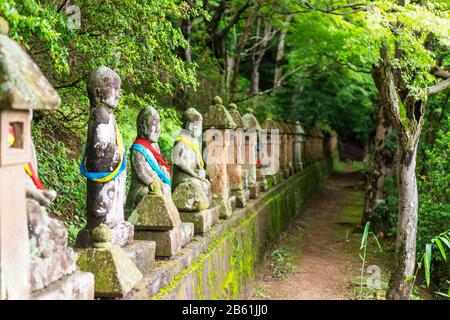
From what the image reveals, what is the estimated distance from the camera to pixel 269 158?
40.1 ft

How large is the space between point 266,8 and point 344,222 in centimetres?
615

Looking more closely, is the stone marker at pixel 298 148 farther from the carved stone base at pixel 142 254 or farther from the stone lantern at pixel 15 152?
the stone lantern at pixel 15 152

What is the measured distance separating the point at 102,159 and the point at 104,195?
0.31 metres

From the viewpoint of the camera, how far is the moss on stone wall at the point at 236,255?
514 centimetres

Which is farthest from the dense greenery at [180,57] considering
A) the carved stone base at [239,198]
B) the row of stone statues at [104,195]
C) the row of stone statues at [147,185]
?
the carved stone base at [239,198]

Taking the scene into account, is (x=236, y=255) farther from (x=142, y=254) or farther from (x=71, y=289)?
(x=71, y=289)

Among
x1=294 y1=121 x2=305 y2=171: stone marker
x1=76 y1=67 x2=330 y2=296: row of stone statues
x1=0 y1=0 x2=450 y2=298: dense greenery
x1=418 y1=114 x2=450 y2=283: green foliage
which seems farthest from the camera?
x1=294 y1=121 x2=305 y2=171: stone marker

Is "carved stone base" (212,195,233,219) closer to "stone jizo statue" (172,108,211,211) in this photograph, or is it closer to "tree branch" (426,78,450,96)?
"stone jizo statue" (172,108,211,211)

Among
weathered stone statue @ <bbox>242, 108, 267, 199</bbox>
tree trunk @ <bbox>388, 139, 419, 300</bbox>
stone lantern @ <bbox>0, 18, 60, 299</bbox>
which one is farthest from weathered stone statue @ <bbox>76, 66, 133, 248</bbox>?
weathered stone statue @ <bbox>242, 108, 267, 199</bbox>

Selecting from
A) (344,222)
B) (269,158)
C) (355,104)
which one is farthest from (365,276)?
(355,104)

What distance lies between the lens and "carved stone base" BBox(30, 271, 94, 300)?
3.05 m

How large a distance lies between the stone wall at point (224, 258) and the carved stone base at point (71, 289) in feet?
1.43

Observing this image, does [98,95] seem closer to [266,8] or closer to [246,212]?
[246,212]

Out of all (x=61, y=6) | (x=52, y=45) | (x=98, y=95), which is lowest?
(x=98, y=95)
